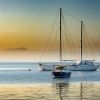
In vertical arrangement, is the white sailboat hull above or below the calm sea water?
above

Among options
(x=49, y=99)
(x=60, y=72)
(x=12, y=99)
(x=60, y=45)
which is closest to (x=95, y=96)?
(x=49, y=99)

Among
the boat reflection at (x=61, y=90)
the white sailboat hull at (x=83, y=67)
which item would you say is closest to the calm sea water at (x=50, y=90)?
the boat reflection at (x=61, y=90)

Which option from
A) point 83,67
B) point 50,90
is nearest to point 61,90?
point 50,90

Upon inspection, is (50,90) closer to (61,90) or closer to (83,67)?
(61,90)

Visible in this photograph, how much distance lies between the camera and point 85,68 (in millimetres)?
144500

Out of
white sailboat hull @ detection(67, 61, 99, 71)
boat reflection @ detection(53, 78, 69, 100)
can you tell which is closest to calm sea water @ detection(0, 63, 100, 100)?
boat reflection @ detection(53, 78, 69, 100)

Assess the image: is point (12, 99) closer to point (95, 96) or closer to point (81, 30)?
point (95, 96)

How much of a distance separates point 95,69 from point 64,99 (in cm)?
10629

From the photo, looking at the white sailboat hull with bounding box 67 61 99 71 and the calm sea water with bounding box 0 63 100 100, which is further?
the white sailboat hull with bounding box 67 61 99 71

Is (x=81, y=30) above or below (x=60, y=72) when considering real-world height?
above

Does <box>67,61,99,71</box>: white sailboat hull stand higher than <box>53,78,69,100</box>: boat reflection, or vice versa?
<box>67,61,99,71</box>: white sailboat hull

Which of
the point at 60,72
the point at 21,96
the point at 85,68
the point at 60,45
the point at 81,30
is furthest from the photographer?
the point at 85,68

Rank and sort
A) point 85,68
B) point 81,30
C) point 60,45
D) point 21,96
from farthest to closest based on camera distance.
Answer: point 85,68
point 81,30
point 60,45
point 21,96

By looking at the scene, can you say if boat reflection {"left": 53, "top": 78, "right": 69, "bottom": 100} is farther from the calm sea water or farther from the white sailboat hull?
the white sailboat hull
